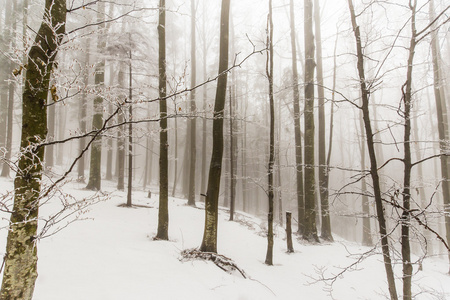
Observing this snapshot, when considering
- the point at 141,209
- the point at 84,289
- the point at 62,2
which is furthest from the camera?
the point at 141,209

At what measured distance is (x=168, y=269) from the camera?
4.71m

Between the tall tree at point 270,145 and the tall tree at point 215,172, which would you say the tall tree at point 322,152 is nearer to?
the tall tree at point 270,145

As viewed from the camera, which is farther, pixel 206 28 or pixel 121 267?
pixel 206 28

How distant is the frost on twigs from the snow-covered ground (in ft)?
0.54

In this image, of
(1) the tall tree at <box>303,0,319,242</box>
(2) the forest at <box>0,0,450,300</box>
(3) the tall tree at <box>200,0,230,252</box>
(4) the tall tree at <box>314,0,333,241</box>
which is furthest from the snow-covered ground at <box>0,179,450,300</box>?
(4) the tall tree at <box>314,0,333,241</box>

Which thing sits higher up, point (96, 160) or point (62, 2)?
point (62, 2)

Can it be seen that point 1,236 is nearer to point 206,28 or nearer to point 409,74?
point 409,74

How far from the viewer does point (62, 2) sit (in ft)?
8.36

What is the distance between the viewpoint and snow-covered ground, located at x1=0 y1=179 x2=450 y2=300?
12.2ft

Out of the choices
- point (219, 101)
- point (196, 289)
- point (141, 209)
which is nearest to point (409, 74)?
point (219, 101)

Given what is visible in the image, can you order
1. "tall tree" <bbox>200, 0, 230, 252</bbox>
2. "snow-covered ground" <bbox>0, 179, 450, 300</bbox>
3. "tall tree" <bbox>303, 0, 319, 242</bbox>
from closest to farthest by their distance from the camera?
"snow-covered ground" <bbox>0, 179, 450, 300</bbox>, "tall tree" <bbox>200, 0, 230, 252</bbox>, "tall tree" <bbox>303, 0, 319, 242</bbox>

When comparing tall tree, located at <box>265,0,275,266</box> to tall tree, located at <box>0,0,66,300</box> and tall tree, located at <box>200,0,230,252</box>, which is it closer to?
Result: tall tree, located at <box>200,0,230,252</box>

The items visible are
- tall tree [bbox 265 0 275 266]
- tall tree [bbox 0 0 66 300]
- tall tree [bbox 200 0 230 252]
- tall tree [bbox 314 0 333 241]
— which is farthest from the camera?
tall tree [bbox 314 0 333 241]

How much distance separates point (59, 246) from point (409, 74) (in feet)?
24.0
